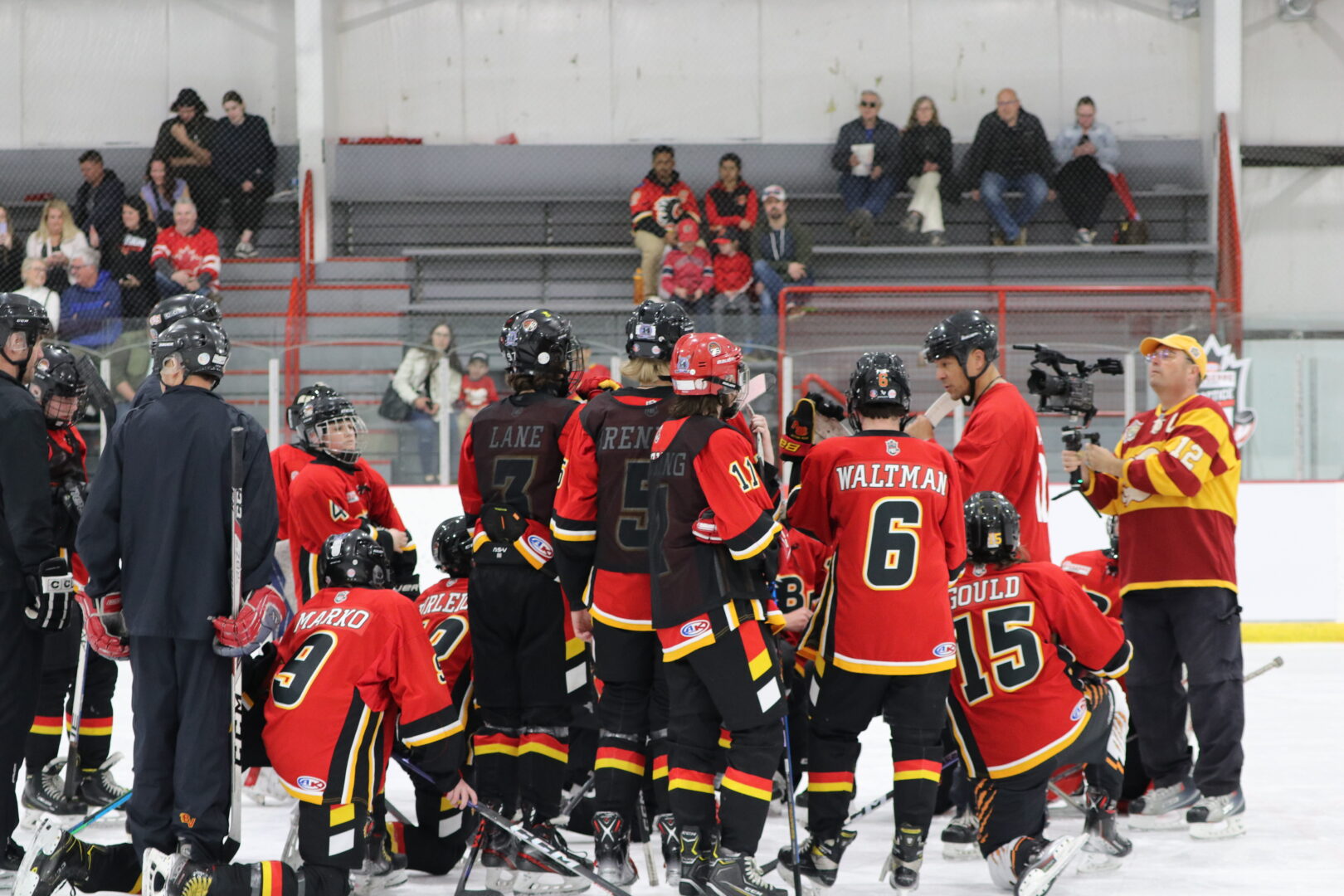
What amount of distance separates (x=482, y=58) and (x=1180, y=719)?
382 inches

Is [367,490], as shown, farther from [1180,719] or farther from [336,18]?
[336,18]

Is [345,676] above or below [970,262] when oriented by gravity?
below

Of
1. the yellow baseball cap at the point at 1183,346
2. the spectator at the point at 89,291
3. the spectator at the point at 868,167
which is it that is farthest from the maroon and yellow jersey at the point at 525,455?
the spectator at the point at 868,167

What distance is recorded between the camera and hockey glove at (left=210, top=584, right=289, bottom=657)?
3.34 m

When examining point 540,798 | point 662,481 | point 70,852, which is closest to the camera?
point 70,852

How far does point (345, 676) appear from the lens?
3.46 metres

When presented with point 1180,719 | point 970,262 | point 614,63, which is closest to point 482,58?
point 614,63

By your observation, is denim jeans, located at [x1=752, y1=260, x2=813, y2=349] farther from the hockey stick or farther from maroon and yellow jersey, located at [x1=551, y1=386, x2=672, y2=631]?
the hockey stick

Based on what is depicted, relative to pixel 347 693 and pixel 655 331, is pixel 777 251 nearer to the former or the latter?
pixel 655 331

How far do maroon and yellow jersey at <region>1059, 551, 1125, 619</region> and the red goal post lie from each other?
10.1ft

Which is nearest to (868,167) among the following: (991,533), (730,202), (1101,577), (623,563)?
(730,202)

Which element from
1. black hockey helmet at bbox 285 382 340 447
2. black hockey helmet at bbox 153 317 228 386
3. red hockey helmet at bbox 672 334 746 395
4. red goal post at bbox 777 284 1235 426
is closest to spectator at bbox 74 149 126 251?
red goal post at bbox 777 284 1235 426

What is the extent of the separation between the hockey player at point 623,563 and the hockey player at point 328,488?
29.7 inches

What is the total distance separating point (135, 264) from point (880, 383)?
8179 mm
